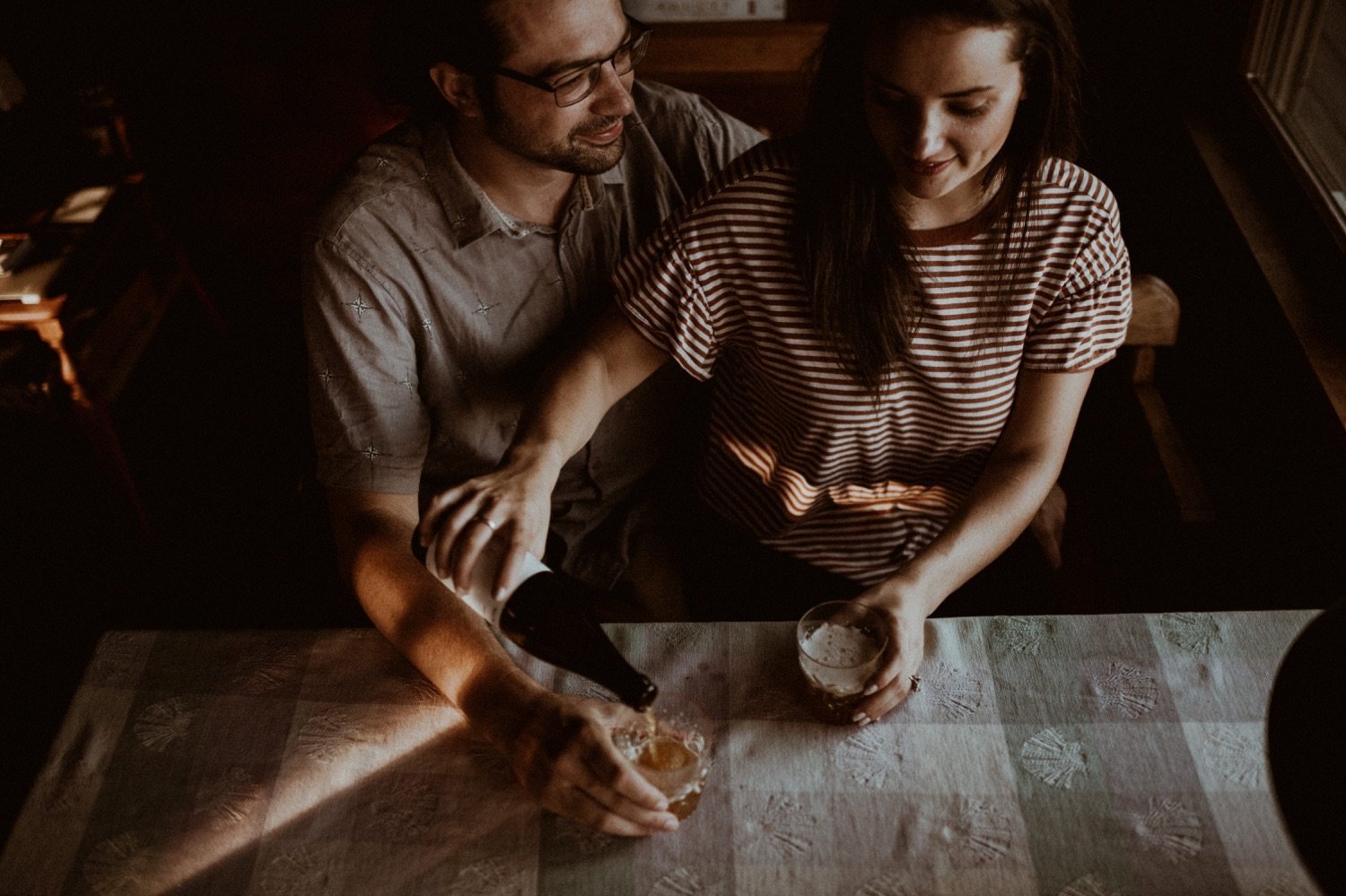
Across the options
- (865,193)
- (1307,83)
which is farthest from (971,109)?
(1307,83)

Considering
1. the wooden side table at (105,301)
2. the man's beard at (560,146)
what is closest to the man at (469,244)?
the man's beard at (560,146)

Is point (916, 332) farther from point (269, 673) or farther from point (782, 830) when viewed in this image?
point (269, 673)

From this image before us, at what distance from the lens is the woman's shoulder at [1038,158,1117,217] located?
129 centimetres

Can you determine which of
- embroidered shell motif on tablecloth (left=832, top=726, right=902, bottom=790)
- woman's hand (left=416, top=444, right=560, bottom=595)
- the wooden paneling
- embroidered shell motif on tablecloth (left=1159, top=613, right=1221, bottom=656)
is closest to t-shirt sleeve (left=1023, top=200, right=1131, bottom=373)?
embroidered shell motif on tablecloth (left=1159, top=613, right=1221, bottom=656)

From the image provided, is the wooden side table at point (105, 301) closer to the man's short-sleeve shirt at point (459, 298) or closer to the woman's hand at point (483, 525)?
the man's short-sleeve shirt at point (459, 298)

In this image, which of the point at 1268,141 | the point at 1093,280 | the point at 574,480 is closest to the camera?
the point at 1093,280

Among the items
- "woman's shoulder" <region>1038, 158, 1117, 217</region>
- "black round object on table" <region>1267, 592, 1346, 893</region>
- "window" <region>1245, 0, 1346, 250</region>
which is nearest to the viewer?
"black round object on table" <region>1267, 592, 1346, 893</region>

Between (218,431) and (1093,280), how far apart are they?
2404mm

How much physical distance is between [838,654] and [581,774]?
308 millimetres

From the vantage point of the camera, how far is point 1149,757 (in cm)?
101

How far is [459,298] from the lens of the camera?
4.87 feet

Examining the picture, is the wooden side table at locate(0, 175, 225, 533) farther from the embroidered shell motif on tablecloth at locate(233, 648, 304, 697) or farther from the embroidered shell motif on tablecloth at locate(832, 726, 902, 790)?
the embroidered shell motif on tablecloth at locate(832, 726, 902, 790)

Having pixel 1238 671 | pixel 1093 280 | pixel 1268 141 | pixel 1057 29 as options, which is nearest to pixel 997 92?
pixel 1057 29

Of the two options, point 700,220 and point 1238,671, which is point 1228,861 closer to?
point 1238,671
